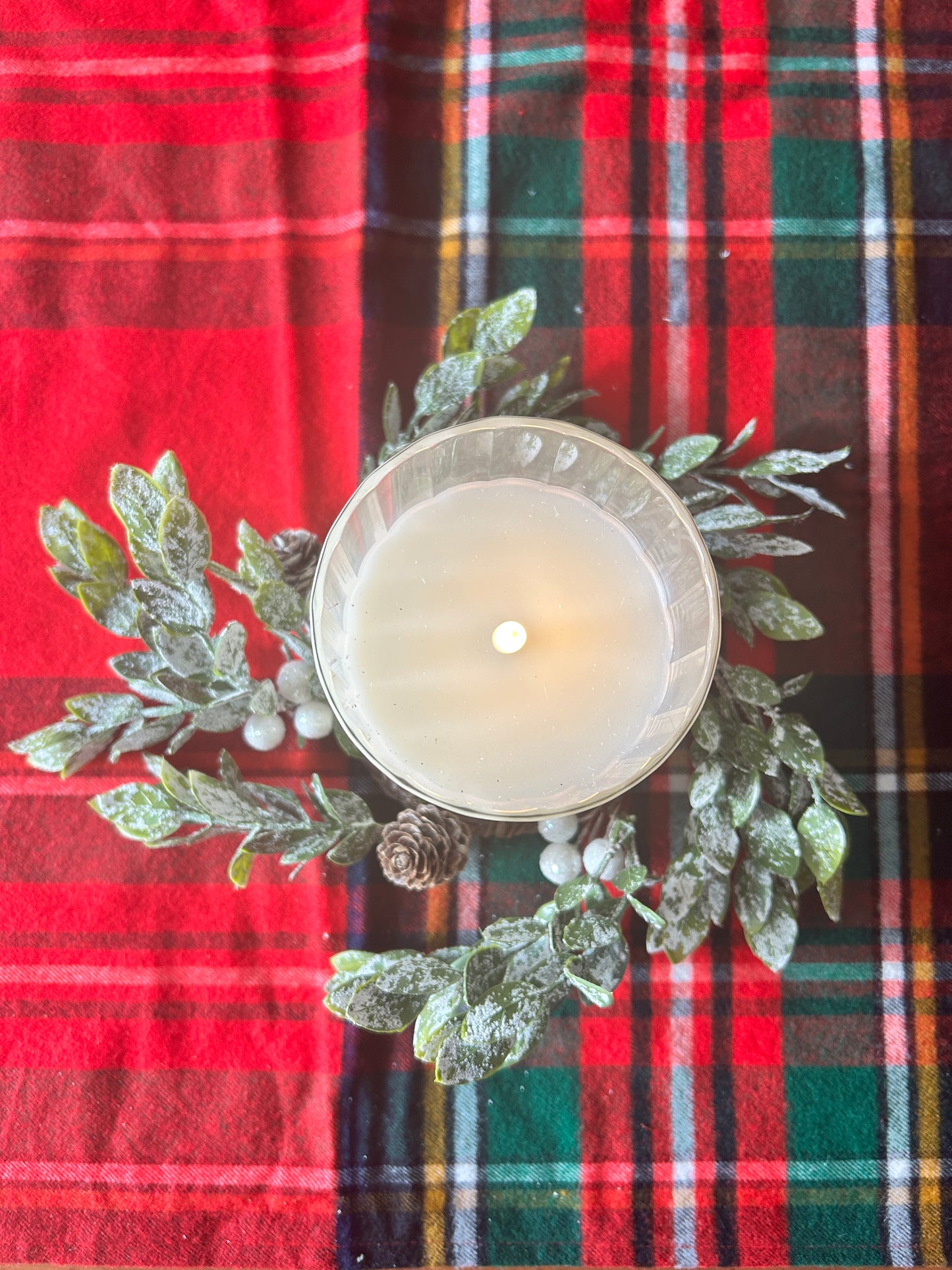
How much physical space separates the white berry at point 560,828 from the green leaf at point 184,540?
342 millimetres

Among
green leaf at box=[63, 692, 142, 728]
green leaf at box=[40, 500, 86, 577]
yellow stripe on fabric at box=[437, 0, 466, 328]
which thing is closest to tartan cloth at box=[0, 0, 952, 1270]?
yellow stripe on fabric at box=[437, 0, 466, 328]

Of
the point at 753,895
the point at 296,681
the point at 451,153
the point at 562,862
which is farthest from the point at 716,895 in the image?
the point at 451,153

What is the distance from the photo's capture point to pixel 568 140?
2.63 feet

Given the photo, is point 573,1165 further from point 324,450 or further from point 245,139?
point 245,139

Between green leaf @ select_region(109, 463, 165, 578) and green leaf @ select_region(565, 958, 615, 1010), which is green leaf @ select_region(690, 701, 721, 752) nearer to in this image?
green leaf @ select_region(565, 958, 615, 1010)

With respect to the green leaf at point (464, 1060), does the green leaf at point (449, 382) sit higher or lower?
higher

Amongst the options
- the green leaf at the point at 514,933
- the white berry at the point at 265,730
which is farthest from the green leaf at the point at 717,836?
the white berry at the point at 265,730

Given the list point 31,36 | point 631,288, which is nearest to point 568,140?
point 631,288

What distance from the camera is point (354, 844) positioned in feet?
1.95

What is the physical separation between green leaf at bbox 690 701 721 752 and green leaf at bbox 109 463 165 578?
0.35 m

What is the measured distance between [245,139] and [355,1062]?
784 millimetres

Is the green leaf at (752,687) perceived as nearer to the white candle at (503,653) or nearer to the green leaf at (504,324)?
the white candle at (503,653)

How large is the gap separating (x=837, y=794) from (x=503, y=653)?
24 cm

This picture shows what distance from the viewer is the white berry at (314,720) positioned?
0.72 meters
